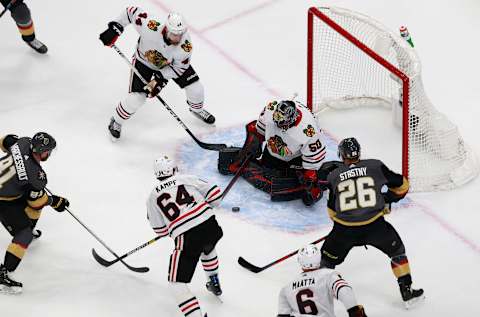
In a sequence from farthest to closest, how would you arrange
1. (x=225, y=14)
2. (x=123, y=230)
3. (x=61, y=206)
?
(x=225, y=14) → (x=123, y=230) → (x=61, y=206)

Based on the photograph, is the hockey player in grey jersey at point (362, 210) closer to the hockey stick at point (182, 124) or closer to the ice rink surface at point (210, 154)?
the ice rink surface at point (210, 154)

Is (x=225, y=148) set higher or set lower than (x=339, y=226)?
lower

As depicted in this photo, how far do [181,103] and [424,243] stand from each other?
6.55 ft

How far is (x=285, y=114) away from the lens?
6227 mm

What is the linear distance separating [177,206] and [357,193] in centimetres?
85

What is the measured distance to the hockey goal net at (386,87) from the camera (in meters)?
6.49

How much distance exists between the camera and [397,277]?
18.8ft

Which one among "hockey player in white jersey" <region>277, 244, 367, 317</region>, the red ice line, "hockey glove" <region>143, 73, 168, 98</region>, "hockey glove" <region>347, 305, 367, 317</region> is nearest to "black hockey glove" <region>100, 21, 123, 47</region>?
"hockey glove" <region>143, 73, 168, 98</region>

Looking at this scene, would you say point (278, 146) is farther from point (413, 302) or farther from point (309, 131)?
point (413, 302)

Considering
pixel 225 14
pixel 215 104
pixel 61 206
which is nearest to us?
pixel 61 206

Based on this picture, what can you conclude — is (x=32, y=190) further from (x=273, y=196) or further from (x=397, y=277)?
(x=397, y=277)

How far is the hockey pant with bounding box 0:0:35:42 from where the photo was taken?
7613 mm

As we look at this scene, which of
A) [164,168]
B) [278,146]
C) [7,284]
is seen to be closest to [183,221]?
[164,168]

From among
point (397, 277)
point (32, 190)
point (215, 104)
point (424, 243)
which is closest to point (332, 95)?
point (215, 104)
